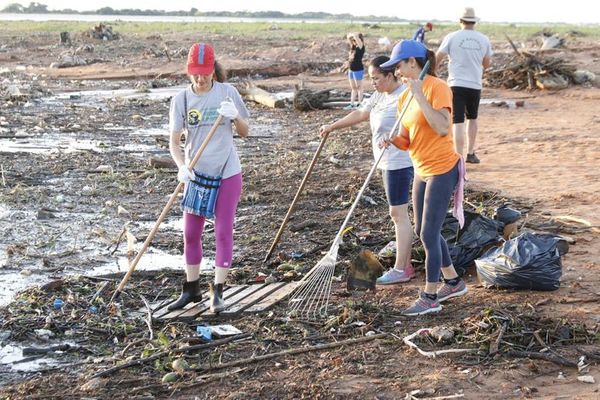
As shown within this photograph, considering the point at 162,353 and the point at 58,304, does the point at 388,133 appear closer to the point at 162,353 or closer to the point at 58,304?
the point at 162,353

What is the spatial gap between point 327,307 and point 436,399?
5.15 feet

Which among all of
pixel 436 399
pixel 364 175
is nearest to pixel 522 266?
pixel 436 399

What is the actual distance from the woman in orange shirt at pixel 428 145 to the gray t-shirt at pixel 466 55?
Answer: 400 centimetres

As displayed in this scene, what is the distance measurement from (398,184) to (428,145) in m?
0.71

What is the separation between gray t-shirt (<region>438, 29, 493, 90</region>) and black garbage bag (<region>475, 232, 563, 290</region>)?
3.68 metres

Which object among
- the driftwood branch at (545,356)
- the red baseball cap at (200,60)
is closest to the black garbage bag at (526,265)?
the driftwood branch at (545,356)

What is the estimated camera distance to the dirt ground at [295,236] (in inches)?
178

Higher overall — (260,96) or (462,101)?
(462,101)

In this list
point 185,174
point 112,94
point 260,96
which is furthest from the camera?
point 112,94

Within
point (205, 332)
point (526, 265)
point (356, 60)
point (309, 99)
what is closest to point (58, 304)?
point (205, 332)

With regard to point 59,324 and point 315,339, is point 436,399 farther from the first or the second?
point 59,324

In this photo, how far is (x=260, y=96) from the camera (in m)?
18.5

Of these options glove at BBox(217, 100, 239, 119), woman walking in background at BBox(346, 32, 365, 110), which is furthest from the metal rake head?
woman walking in background at BBox(346, 32, 365, 110)

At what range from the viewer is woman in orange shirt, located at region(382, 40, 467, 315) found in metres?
5.04
